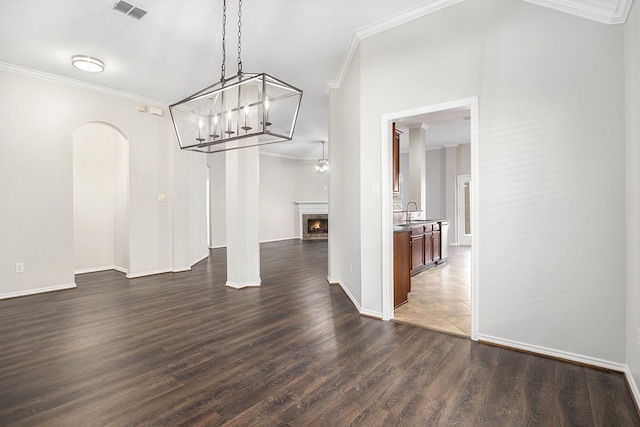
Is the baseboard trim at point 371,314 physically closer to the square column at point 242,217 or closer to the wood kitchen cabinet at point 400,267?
the wood kitchen cabinet at point 400,267

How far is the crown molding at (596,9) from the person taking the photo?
2079 millimetres

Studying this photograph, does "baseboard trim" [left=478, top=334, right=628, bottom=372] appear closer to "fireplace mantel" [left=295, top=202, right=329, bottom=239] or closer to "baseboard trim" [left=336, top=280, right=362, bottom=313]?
"baseboard trim" [left=336, top=280, right=362, bottom=313]

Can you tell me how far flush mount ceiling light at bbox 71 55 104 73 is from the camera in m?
3.89

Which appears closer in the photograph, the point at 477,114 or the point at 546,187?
the point at 546,187

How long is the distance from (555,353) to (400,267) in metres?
1.58

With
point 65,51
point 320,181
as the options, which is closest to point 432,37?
point 65,51

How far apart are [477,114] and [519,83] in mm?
360

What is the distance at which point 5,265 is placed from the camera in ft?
13.4

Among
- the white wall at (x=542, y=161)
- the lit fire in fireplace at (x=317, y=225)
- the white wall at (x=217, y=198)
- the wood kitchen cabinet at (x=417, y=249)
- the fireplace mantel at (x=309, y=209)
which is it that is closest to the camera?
the white wall at (x=542, y=161)

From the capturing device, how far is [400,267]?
3656mm

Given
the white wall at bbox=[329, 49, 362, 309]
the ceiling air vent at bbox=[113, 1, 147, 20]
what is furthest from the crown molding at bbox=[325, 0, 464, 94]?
the ceiling air vent at bbox=[113, 1, 147, 20]

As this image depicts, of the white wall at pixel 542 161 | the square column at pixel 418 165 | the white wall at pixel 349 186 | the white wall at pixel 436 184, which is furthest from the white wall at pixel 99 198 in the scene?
the white wall at pixel 436 184

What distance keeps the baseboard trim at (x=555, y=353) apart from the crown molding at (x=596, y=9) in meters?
2.38

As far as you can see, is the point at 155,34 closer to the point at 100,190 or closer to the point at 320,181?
the point at 100,190
